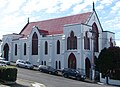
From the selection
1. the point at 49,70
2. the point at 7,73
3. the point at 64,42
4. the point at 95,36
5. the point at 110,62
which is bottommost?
the point at 49,70

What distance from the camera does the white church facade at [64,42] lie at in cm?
5503

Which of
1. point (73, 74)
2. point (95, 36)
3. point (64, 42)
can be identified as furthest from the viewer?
point (95, 36)

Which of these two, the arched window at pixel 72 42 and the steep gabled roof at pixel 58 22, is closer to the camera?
the arched window at pixel 72 42

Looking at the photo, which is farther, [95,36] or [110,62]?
[95,36]

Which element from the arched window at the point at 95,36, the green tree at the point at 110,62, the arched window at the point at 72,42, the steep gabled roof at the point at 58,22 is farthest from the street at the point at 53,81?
the steep gabled roof at the point at 58,22

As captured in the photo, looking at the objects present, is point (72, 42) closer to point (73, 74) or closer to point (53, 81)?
point (73, 74)

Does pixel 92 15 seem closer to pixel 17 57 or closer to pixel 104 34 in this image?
pixel 104 34

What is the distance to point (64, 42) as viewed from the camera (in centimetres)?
5753

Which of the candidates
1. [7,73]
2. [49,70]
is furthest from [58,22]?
[7,73]

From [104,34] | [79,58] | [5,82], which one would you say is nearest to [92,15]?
[104,34]

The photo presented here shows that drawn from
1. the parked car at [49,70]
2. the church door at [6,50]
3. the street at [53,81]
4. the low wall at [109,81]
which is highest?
the church door at [6,50]

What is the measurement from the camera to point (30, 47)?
219 feet

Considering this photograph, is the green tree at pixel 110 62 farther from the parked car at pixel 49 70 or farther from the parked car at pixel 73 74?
the parked car at pixel 49 70

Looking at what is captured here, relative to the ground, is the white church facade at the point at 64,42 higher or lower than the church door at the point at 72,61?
higher
